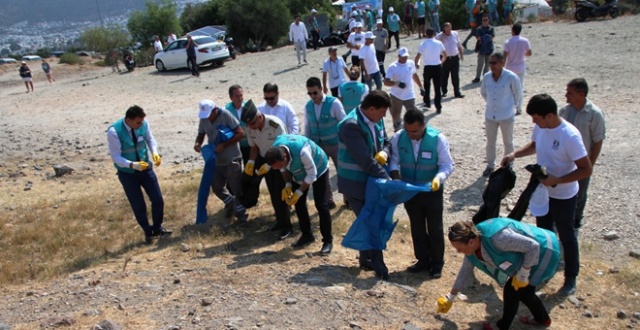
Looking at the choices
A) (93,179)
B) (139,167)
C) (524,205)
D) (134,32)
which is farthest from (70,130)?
(134,32)

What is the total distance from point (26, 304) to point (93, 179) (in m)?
5.88

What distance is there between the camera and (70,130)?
1512 centimetres

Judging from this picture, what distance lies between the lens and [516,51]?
11.1m

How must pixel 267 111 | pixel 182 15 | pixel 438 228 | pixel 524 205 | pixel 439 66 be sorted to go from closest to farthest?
pixel 524 205
pixel 438 228
pixel 267 111
pixel 439 66
pixel 182 15

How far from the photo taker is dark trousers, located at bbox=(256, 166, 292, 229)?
6.64 metres

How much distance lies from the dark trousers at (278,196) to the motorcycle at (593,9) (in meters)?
19.8

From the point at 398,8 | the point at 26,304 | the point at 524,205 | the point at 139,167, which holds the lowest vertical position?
the point at 26,304

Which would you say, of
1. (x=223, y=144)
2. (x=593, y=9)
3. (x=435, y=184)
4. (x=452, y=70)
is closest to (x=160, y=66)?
(x=452, y=70)

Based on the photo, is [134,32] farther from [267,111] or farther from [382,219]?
[382,219]

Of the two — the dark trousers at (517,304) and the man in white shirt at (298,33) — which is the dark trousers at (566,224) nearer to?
the dark trousers at (517,304)

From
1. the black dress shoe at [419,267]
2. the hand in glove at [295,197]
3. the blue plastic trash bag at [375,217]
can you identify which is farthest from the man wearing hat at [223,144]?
the black dress shoe at [419,267]

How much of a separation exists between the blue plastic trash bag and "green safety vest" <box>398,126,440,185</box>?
263mm

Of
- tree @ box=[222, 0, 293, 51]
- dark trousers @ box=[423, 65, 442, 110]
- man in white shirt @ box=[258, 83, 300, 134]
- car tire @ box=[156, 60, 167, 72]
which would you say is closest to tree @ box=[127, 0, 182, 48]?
tree @ box=[222, 0, 293, 51]

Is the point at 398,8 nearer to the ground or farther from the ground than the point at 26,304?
farther from the ground
